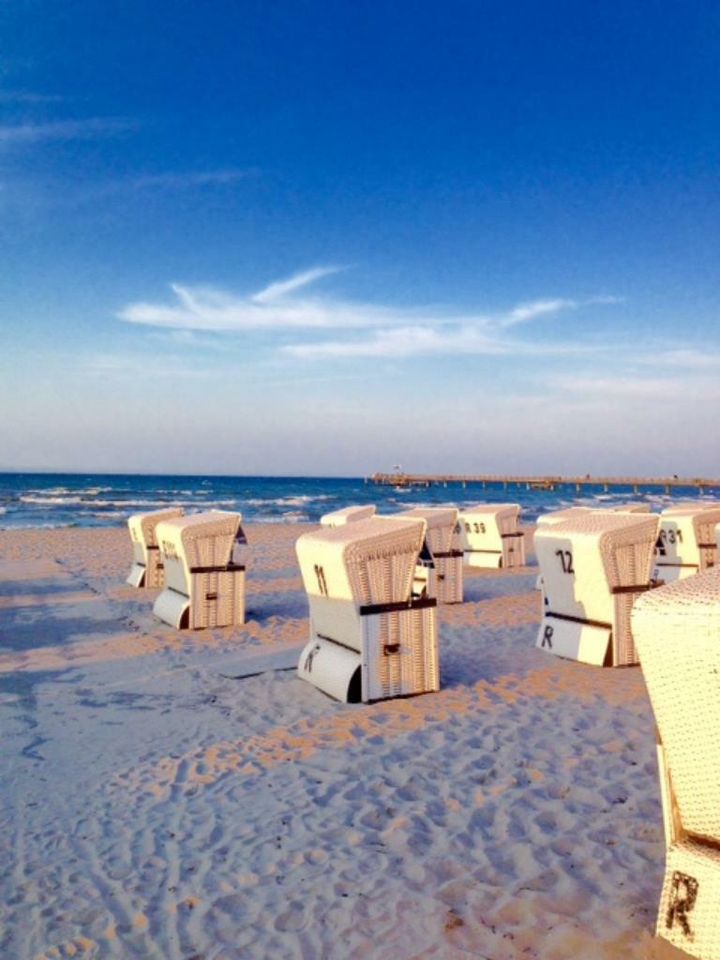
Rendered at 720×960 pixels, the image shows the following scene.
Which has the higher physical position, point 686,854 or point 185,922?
point 686,854

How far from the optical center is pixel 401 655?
6.95 m

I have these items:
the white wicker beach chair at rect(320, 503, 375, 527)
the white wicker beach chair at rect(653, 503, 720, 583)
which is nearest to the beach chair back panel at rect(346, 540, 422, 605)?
the white wicker beach chair at rect(320, 503, 375, 527)

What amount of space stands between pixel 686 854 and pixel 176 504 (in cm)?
5379

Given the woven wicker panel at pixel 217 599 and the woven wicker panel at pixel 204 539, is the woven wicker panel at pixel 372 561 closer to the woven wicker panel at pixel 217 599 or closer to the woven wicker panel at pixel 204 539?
the woven wicker panel at pixel 204 539

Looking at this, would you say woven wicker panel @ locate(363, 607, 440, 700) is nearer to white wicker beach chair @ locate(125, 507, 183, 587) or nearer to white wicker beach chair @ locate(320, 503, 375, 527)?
white wicker beach chair @ locate(320, 503, 375, 527)

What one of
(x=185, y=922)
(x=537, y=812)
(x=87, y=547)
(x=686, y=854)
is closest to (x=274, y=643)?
(x=537, y=812)

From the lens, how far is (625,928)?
131 inches

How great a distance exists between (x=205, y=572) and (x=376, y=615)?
14.3ft

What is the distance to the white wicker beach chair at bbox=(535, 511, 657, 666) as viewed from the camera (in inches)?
316

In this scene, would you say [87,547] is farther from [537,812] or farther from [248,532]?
[537,812]

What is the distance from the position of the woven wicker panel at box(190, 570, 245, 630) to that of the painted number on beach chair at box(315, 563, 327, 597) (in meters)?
3.61

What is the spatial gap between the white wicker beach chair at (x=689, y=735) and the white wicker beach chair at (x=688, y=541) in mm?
10386

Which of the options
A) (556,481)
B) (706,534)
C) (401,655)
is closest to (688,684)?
(401,655)

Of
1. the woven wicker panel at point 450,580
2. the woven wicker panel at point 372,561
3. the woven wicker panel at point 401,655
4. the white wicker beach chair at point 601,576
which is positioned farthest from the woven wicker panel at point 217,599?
the white wicker beach chair at point 601,576
